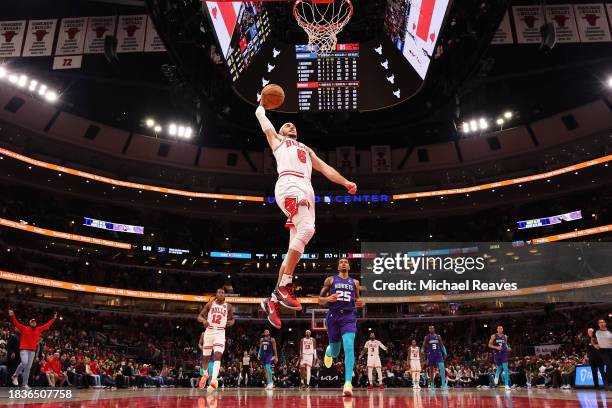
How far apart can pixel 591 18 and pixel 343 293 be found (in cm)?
1419

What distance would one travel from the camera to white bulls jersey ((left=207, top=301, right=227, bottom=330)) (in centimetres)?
1051

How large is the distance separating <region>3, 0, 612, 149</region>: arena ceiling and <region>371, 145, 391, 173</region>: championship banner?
552mm

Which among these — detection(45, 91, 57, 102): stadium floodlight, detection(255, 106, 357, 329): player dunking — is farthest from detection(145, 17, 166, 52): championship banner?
detection(45, 91, 57, 102): stadium floodlight

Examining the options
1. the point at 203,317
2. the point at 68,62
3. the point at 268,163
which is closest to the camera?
the point at 203,317

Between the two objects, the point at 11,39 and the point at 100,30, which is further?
the point at 100,30

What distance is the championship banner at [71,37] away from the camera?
687 inches

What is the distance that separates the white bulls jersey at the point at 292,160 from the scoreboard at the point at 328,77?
13.3 meters

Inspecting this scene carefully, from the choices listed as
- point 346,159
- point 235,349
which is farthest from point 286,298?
point 346,159

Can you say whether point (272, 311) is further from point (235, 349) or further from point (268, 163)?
point (268, 163)

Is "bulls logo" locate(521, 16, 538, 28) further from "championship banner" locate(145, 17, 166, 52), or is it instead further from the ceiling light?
the ceiling light

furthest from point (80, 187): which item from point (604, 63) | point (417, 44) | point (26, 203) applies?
point (604, 63)

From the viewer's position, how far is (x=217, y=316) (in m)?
10.6

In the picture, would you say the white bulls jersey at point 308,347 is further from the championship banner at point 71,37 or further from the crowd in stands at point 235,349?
the championship banner at point 71,37

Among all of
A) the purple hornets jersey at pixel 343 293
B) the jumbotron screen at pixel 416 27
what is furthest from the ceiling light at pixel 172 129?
the purple hornets jersey at pixel 343 293
